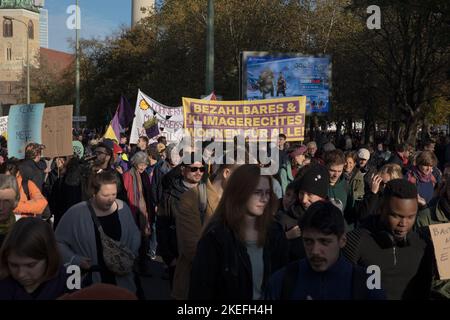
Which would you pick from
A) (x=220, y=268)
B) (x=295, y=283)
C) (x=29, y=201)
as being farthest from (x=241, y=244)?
(x=29, y=201)

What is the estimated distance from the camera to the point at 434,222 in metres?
4.61

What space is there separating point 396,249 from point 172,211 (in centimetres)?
218

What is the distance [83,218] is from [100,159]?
3.10 metres

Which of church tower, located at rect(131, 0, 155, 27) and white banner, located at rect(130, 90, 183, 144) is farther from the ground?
church tower, located at rect(131, 0, 155, 27)

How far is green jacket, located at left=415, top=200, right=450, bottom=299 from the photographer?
3.77m

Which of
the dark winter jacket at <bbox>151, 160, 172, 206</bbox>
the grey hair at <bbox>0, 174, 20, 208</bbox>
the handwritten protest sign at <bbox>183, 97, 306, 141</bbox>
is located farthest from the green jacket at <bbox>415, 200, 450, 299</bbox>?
the dark winter jacket at <bbox>151, 160, 172, 206</bbox>

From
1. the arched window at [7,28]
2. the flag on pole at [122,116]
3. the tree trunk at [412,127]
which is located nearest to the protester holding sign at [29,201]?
the flag on pole at [122,116]

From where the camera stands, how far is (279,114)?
29.6 feet

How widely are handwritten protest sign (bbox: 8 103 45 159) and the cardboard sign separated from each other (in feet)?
0.61

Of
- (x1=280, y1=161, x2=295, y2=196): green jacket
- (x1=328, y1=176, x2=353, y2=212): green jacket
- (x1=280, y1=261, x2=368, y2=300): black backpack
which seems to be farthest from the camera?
(x1=280, y1=161, x2=295, y2=196): green jacket

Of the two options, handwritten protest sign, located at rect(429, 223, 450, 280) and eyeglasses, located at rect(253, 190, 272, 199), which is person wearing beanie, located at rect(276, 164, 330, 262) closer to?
handwritten protest sign, located at rect(429, 223, 450, 280)

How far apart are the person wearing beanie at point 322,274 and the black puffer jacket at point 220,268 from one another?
0.34 metres

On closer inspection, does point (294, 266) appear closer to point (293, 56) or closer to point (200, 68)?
point (293, 56)
